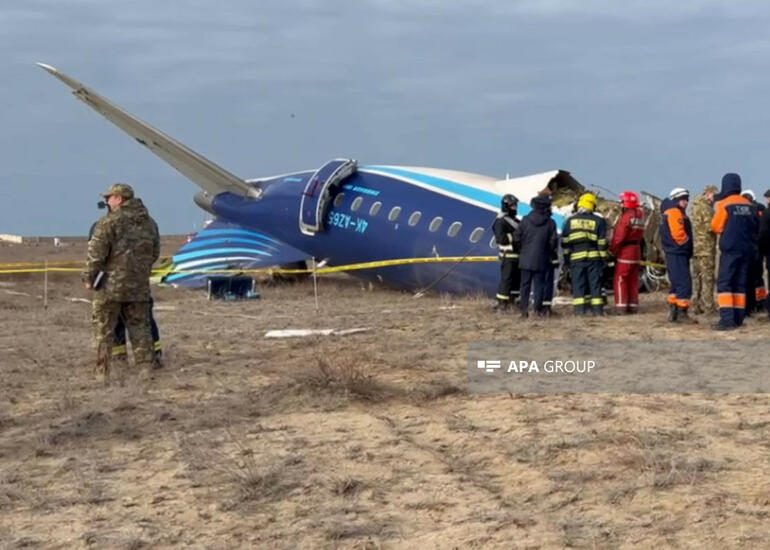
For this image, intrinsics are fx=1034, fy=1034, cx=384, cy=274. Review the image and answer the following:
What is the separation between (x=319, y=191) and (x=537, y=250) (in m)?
9.64

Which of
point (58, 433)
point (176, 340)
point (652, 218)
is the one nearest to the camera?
point (58, 433)

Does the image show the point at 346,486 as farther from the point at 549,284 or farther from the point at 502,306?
the point at 502,306

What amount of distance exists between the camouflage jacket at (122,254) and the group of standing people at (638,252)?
21.5ft

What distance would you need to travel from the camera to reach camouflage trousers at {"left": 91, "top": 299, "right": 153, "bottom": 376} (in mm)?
11172

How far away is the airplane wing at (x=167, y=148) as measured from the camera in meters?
26.3

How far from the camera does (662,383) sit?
10.1m

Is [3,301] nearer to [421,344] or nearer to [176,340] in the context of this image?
[176,340]

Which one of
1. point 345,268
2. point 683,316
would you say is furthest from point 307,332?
point 345,268

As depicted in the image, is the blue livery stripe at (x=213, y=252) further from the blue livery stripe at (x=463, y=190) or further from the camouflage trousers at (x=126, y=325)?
the camouflage trousers at (x=126, y=325)

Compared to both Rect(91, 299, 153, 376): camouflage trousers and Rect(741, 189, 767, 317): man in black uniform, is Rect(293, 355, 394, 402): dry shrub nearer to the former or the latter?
Rect(91, 299, 153, 376): camouflage trousers

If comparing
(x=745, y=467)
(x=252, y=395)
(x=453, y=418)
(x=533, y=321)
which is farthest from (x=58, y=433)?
(x=533, y=321)

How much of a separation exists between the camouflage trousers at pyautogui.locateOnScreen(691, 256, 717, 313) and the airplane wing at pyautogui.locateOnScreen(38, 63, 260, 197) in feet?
45.3

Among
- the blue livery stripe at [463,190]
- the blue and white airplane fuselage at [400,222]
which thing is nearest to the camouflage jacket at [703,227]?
the blue livery stripe at [463,190]

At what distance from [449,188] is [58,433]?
47.7 feet
